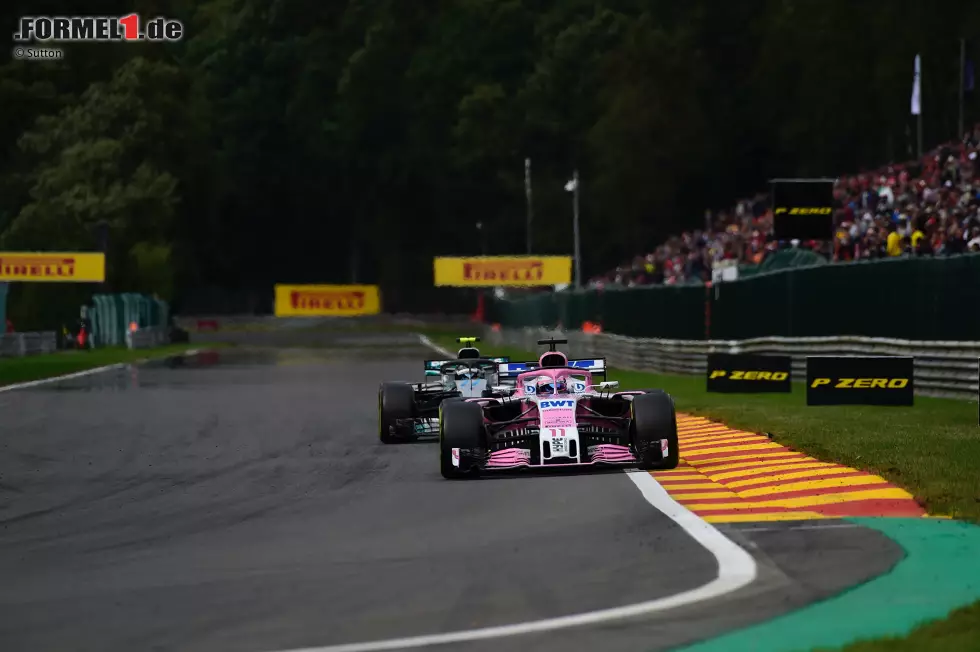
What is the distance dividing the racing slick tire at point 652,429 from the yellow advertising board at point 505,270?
78.4 meters

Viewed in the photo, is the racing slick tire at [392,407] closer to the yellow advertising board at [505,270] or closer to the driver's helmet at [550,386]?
the driver's helmet at [550,386]

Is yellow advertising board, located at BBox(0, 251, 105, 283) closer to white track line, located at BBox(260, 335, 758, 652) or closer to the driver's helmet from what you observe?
the driver's helmet

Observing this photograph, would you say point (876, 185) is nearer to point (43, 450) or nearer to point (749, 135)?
point (43, 450)

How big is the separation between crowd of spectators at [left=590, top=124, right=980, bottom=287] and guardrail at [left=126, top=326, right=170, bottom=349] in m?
20.4

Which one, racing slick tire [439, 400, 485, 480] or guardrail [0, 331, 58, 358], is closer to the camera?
racing slick tire [439, 400, 485, 480]

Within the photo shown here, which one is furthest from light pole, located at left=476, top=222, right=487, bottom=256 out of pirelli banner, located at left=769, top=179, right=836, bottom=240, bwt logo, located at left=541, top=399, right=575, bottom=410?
bwt logo, located at left=541, top=399, right=575, bottom=410

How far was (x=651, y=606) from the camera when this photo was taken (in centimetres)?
848

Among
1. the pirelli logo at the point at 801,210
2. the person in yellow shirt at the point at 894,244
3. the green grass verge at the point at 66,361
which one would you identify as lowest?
the green grass verge at the point at 66,361

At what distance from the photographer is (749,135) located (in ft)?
355

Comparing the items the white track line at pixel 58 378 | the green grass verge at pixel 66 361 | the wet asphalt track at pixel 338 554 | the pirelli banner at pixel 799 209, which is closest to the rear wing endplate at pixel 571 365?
the wet asphalt track at pixel 338 554

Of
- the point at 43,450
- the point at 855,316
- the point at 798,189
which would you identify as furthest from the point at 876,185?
the point at 43,450

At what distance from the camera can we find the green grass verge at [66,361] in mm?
42938

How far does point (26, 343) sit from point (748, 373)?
1383 inches

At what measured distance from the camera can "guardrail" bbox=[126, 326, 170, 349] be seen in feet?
220
